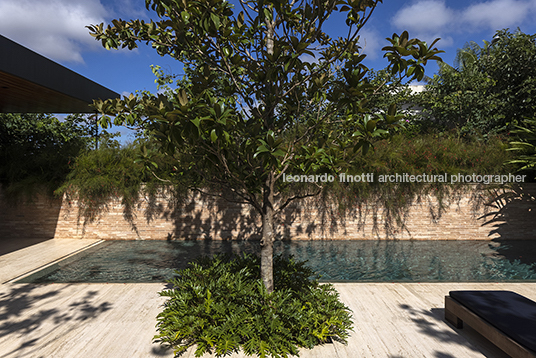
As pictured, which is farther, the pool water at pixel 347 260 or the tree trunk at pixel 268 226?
the pool water at pixel 347 260

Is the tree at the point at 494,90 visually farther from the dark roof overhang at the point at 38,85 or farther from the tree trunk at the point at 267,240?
the dark roof overhang at the point at 38,85

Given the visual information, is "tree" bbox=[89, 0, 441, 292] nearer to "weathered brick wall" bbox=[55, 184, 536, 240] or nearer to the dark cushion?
the dark cushion

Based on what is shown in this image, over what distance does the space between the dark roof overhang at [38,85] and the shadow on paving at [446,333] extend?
25.7ft

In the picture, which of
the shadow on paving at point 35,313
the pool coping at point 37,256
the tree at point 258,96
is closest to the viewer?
the tree at point 258,96

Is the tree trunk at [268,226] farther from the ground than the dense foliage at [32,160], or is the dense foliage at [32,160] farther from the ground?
the dense foliage at [32,160]

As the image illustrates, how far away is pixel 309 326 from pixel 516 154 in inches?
406

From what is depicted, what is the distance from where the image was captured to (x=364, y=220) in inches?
381

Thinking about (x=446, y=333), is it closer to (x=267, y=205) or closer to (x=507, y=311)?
(x=507, y=311)

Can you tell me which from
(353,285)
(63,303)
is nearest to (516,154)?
(353,285)

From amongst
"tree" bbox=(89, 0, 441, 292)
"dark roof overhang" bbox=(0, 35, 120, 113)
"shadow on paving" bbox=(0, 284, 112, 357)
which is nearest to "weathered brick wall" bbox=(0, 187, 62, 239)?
"dark roof overhang" bbox=(0, 35, 120, 113)

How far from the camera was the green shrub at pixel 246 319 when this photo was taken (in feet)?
10.2

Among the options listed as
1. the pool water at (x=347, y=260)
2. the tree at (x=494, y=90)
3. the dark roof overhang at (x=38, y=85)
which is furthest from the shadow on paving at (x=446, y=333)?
the tree at (x=494, y=90)

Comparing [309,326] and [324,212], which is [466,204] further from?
[309,326]

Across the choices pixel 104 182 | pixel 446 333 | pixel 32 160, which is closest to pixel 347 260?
pixel 446 333
